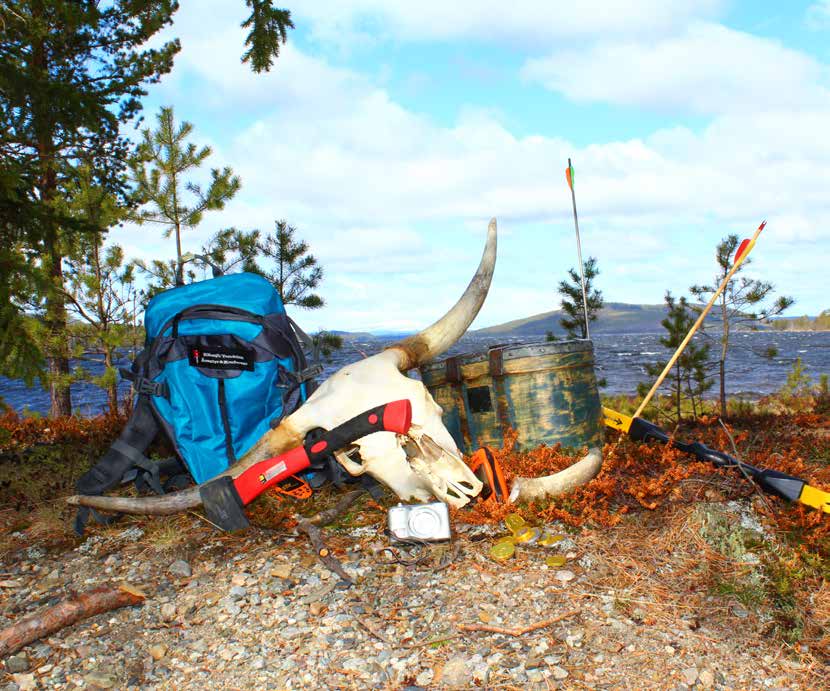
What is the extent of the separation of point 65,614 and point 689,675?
3584 mm

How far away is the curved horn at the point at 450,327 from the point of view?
5531mm

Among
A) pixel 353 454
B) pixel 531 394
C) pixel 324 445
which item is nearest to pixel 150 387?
pixel 353 454

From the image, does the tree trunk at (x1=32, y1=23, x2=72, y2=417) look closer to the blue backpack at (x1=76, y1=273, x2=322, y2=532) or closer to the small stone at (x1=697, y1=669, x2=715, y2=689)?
the blue backpack at (x1=76, y1=273, x2=322, y2=532)

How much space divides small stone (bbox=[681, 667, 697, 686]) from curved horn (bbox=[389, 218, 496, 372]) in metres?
2.96

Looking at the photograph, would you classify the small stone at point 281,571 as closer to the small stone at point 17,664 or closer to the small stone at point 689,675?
the small stone at point 17,664

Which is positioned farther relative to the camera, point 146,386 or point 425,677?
point 146,386

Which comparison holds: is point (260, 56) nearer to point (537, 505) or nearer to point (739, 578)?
point (537, 505)

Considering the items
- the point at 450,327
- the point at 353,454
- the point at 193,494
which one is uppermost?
the point at 450,327

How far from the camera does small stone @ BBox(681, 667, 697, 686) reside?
3.26 m

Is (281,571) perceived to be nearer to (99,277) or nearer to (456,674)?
(456,674)

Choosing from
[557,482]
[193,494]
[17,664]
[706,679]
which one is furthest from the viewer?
[557,482]

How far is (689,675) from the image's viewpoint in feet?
10.8

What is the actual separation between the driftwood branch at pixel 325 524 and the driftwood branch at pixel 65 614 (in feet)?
3.84

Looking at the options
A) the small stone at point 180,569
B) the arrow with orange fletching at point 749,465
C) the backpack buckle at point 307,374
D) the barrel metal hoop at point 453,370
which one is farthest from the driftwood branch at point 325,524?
the arrow with orange fletching at point 749,465
